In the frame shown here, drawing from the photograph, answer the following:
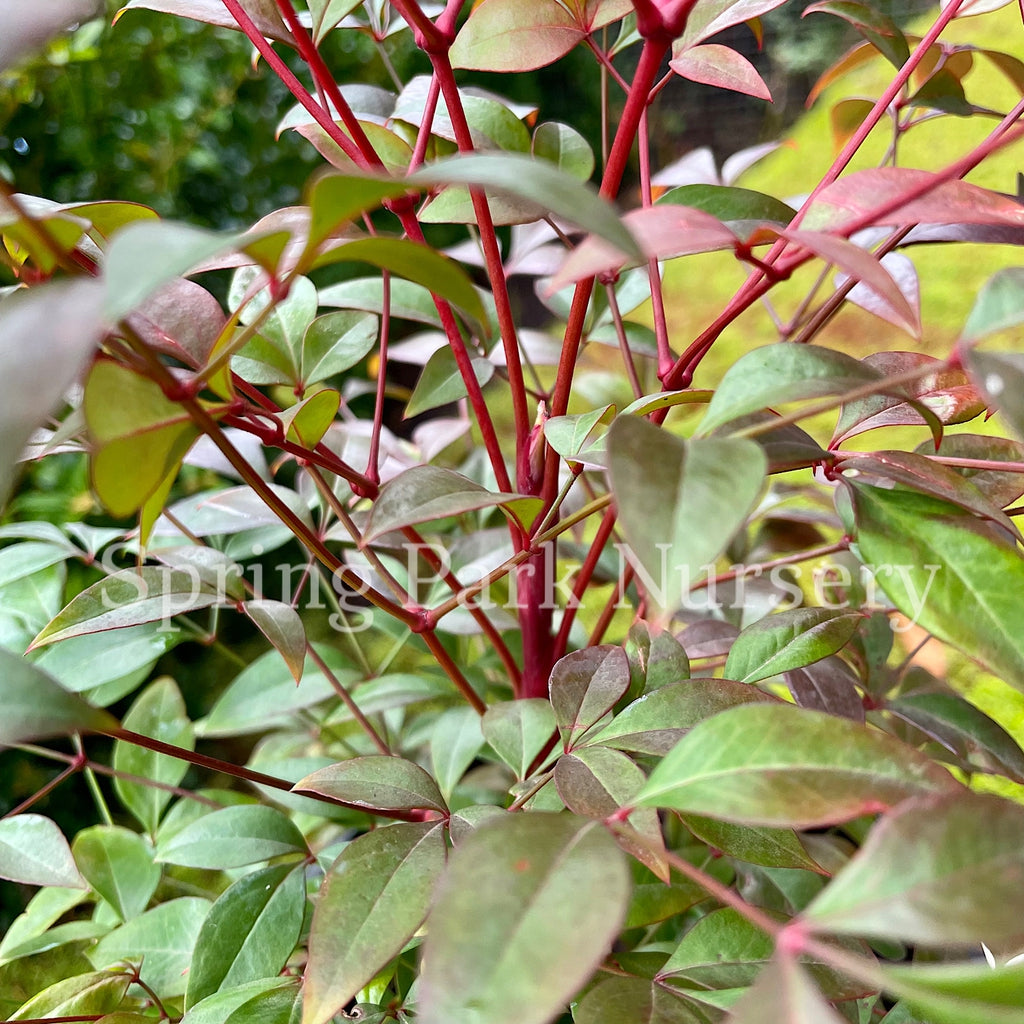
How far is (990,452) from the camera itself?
353 millimetres

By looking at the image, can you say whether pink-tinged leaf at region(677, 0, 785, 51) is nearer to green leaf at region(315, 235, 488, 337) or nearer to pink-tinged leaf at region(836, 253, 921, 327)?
pink-tinged leaf at region(836, 253, 921, 327)

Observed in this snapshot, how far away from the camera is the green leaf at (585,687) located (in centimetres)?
29

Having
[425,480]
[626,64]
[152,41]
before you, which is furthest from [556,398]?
[626,64]

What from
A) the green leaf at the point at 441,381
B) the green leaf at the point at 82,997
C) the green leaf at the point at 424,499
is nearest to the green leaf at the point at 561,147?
the green leaf at the point at 441,381

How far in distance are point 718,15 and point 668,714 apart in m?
0.29

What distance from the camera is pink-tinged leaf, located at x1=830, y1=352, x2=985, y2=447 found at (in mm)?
298

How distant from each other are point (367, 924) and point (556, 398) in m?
0.22

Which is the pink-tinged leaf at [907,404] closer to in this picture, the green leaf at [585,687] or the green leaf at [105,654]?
the green leaf at [585,687]

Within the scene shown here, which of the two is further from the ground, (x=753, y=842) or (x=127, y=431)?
(x=127, y=431)

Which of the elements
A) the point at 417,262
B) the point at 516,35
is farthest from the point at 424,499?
the point at 516,35

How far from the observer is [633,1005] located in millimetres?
250

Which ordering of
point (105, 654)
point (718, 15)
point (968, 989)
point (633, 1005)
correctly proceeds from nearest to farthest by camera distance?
point (968, 989) → point (633, 1005) → point (718, 15) → point (105, 654)

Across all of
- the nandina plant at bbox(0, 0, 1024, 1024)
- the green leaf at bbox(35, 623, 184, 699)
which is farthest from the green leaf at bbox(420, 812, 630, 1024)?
the green leaf at bbox(35, 623, 184, 699)

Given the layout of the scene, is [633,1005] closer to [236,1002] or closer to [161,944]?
[236,1002]
